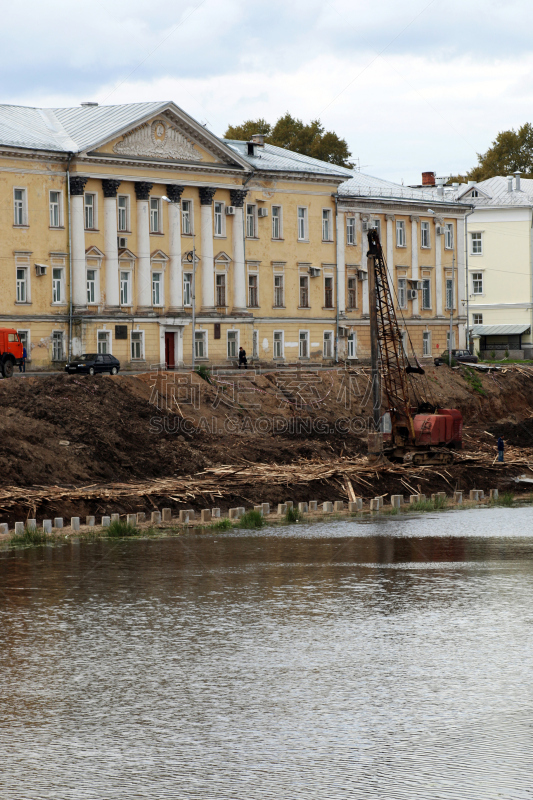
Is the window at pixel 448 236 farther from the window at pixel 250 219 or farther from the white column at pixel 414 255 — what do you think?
the window at pixel 250 219

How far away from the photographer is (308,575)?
2197cm

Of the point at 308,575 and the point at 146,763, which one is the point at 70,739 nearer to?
the point at 146,763

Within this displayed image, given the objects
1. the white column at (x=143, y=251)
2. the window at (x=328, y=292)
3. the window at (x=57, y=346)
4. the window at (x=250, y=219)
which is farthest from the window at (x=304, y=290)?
the window at (x=57, y=346)

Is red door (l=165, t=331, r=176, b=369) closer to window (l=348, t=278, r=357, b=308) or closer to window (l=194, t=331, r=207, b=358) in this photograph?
window (l=194, t=331, r=207, b=358)

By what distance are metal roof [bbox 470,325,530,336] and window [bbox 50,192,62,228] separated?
145ft

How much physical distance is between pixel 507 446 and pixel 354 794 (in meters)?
45.7

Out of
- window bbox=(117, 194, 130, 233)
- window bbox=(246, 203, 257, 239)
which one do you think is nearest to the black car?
window bbox=(117, 194, 130, 233)

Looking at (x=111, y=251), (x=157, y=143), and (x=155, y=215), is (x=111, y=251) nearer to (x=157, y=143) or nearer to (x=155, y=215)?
(x=155, y=215)

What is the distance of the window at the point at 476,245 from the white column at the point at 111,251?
1741 inches

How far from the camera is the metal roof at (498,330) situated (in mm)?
95562

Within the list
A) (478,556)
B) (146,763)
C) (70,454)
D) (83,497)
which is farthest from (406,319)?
(146,763)

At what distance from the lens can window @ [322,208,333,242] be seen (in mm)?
73875

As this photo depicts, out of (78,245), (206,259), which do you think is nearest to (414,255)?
(206,259)

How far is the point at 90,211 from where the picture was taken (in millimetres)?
61844
